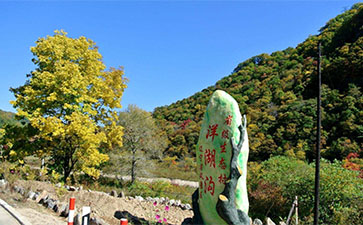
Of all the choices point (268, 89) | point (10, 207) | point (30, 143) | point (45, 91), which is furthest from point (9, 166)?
point (268, 89)

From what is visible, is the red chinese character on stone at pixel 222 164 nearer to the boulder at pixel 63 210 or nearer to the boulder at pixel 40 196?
the boulder at pixel 63 210

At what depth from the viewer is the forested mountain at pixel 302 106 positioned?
59.2 feet

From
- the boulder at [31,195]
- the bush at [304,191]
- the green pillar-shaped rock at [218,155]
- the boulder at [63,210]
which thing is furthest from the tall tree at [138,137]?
the green pillar-shaped rock at [218,155]

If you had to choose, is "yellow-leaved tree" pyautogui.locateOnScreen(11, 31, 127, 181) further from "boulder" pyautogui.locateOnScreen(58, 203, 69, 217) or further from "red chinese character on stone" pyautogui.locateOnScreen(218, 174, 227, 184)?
"red chinese character on stone" pyautogui.locateOnScreen(218, 174, 227, 184)

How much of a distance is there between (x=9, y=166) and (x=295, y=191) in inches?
431

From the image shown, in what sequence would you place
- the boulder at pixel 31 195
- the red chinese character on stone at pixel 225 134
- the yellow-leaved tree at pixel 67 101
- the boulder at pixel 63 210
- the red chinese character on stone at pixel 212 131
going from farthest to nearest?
the yellow-leaved tree at pixel 67 101 < the boulder at pixel 31 195 < the boulder at pixel 63 210 < the red chinese character on stone at pixel 212 131 < the red chinese character on stone at pixel 225 134

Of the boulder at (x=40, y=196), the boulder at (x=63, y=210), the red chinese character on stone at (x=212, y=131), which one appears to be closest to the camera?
the red chinese character on stone at (x=212, y=131)

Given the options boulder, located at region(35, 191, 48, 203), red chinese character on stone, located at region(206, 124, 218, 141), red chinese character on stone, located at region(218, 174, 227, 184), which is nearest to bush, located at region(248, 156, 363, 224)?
red chinese character on stone, located at region(218, 174, 227, 184)

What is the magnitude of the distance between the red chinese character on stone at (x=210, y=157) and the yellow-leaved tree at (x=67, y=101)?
549 centimetres

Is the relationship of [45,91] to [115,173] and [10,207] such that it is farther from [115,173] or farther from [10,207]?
[115,173]

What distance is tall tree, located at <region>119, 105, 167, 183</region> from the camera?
16028 millimetres

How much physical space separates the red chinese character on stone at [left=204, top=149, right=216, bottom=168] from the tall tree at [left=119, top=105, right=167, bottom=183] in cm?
1068

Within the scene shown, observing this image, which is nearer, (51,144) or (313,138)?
(51,144)

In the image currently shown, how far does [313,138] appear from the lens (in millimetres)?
18719
